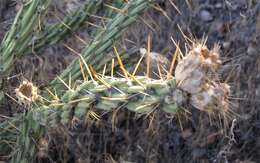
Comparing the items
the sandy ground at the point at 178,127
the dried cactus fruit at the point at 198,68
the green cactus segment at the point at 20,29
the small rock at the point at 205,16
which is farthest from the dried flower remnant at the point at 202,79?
the small rock at the point at 205,16

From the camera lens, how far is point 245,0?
129 inches

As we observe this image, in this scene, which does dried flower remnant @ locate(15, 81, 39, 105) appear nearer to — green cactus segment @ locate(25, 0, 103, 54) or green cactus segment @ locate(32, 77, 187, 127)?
green cactus segment @ locate(32, 77, 187, 127)

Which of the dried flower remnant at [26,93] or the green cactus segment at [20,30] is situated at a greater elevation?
the green cactus segment at [20,30]

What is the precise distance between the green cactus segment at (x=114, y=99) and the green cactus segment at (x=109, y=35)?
0.46m

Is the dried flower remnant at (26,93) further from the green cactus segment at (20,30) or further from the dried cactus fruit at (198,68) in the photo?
the dried cactus fruit at (198,68)

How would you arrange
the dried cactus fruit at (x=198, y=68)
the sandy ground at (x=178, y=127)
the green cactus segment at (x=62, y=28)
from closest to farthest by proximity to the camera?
the dried cactus fruit at (x=198, y=68) → the green cactus segment at (x=62, y=28) → the sandy ground at (x=178, y=127)

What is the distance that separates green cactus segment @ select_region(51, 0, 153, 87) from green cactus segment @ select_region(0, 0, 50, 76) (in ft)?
0.75

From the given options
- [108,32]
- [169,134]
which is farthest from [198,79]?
[169,134]

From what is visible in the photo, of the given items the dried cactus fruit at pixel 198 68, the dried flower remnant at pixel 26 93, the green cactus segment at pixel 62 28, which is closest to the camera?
the dried cactus fruit at pixel 198 68

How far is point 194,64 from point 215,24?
1929mm

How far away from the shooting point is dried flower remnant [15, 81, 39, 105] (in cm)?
192

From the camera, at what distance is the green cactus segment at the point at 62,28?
8.55 feet

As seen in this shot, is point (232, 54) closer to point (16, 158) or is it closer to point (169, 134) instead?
point (169, 134)

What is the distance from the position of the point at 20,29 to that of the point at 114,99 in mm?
814
